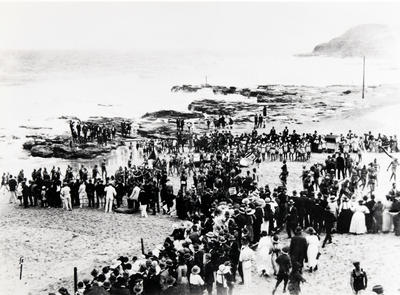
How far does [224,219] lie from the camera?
600 inches

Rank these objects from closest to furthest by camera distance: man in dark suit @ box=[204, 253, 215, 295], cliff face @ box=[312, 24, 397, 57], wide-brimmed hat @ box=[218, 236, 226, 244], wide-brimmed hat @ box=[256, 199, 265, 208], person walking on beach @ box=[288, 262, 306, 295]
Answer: person walking on beach @ box=[288, 262, 306, 295] < man in dark suit @ box=[204, 253, 215, 295] < wide-brimmed hat @ box=[218, 236, 226, 244] < wide-brimmed hat @ box=[256, 199, 265, 208] < cliff face @ box=[312, 24, 397, 57]

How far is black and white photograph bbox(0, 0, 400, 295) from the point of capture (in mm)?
12211

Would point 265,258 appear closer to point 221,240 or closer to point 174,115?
point 221,240

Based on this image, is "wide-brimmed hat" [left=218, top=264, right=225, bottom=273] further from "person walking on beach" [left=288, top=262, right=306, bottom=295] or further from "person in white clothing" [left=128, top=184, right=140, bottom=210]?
"person in white clothing" [left=128, top=184, right=140, bottom=210]

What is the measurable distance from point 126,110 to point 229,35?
19.3 metres

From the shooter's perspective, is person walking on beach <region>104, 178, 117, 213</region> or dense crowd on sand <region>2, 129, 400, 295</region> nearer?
dense crowd on sand <region>2, 129, 400, 295</region>

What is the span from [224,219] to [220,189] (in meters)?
4.65

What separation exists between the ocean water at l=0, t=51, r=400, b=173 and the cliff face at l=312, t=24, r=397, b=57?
179 cm

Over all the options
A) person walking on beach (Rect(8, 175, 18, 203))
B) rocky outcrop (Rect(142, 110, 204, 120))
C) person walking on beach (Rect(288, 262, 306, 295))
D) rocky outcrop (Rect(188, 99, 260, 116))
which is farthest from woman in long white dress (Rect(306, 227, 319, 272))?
rocky outcrop (Rect(188, 99, 260, 116))

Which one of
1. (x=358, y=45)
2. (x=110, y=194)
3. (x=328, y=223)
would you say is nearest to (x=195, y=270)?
(x=328, y=223)

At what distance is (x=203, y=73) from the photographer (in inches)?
4348

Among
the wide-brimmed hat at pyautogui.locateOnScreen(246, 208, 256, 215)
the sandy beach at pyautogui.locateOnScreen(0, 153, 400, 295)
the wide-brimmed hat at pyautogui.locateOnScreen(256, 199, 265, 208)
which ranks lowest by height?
the sandy beach at pyautogui.locateOnScreen(0, 153, 400, 295)

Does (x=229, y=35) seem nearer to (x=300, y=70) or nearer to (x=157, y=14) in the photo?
(x=157, y=14)

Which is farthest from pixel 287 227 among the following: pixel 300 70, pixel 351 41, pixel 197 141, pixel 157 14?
pixel 300 70
